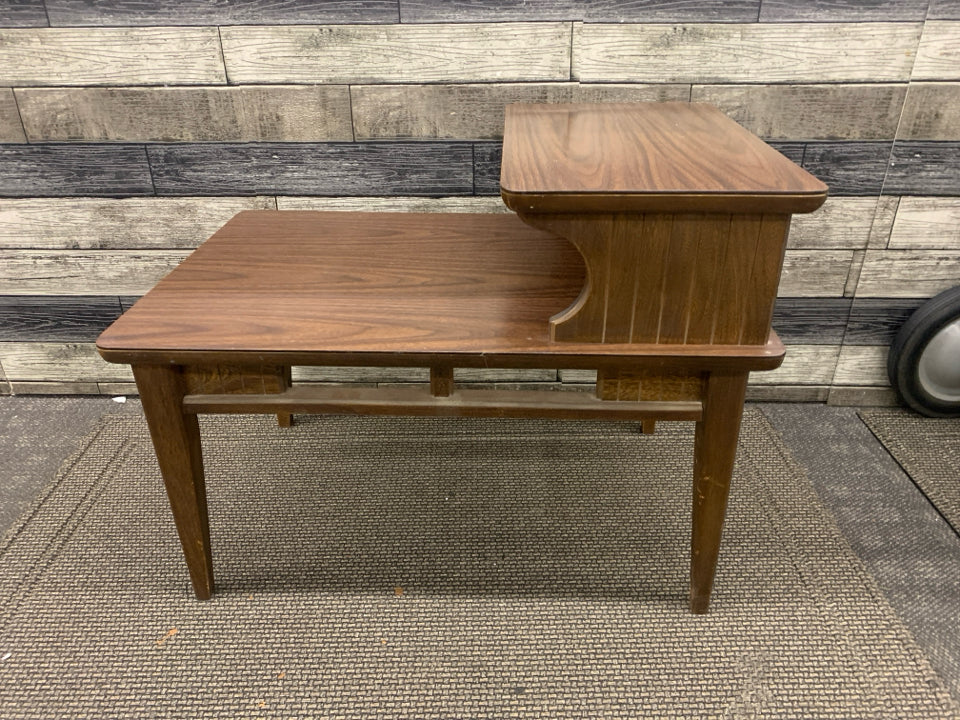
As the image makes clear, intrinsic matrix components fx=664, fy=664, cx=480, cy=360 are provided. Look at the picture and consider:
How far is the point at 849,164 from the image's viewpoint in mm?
1476

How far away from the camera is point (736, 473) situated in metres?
1.49

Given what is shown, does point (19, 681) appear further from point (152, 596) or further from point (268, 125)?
point (268, 125)

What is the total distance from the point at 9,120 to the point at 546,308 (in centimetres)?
135

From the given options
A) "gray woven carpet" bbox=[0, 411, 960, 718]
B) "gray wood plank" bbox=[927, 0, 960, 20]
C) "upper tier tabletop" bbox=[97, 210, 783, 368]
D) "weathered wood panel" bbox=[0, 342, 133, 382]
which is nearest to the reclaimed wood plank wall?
"gray wood plank" bbox=[927, 0, 960, 20]

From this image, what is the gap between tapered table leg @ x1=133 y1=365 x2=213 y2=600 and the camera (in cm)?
97

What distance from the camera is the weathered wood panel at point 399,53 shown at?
1381 millimetres

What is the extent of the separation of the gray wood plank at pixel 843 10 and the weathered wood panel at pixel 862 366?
2.47 feet

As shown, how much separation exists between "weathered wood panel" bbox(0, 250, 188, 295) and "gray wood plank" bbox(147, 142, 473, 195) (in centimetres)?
20

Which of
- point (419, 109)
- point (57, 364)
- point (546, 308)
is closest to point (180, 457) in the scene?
point (546, 308)

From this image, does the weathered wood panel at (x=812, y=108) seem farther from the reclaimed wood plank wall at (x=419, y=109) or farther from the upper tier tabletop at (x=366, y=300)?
the upper tier tabletop at (x=366, y=300)

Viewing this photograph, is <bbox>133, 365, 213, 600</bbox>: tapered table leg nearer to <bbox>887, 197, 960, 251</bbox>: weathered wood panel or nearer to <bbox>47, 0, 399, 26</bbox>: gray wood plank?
<bbox>47, 0, 399, 26</bbox>: gray wood plank

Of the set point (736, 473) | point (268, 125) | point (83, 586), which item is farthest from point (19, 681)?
point (736, 473)

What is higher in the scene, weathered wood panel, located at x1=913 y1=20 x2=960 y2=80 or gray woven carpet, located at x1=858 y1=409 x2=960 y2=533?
weathered wood panel, located at x1=913 y1=20 x2=960 y2=80

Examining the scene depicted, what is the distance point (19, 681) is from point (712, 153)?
132cm
